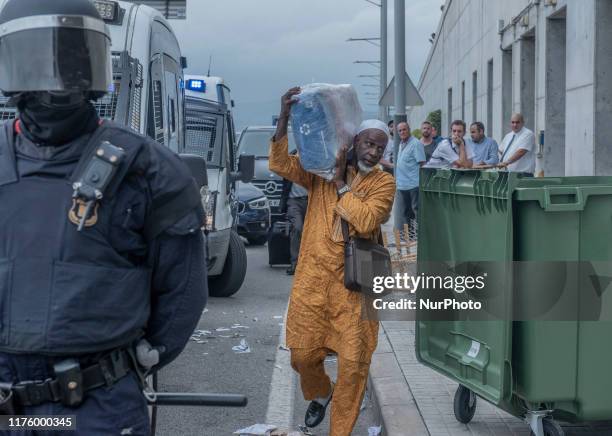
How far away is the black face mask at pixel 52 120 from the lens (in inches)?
113

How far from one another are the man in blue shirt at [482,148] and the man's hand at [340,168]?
31.2 feet

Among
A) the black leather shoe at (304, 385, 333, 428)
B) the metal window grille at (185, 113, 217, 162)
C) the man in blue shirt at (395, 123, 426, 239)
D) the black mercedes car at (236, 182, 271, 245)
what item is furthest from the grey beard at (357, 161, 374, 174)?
the man in blue shirt at (395, 123, 426, 239)

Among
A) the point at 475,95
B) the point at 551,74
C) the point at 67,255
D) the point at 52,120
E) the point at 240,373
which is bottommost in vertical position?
the point at 240,373

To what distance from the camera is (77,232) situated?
2.81 m

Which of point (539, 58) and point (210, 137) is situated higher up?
point (539, 58)

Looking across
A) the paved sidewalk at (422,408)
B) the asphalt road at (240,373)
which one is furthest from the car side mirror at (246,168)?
the paved sidewalk at (422,408)

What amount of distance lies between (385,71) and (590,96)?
19.5m

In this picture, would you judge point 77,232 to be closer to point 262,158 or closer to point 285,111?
point 285,111

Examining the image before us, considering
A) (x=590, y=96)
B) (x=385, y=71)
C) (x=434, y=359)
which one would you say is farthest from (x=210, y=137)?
(x=385, y=71)

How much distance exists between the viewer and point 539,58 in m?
19.7

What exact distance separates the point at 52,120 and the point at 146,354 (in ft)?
2.16

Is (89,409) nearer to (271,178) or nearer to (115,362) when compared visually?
(115,362)

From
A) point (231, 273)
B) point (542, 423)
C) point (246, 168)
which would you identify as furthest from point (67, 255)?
point (246, 168)

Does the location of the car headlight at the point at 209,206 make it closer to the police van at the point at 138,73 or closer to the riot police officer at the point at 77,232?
the police van at the point at 138,73
